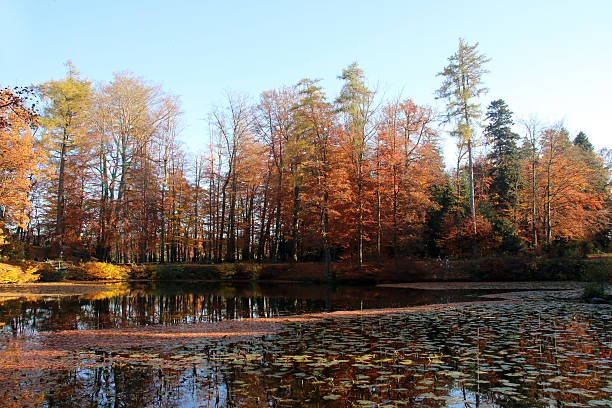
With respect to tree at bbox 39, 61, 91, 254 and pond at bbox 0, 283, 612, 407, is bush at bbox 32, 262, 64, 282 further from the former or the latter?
pond at bbox 0, 283, 612, 407

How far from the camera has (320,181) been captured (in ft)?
100

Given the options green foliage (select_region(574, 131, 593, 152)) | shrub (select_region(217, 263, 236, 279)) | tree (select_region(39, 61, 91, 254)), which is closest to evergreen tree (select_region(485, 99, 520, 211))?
green foliage (select_region(574, 131, 593, 152))

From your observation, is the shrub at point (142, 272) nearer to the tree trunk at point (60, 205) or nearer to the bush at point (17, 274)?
the tree trunk at point (60, 205)

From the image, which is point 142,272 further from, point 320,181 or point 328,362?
point 328,362

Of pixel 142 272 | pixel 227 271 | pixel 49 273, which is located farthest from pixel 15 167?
pixel 227 271

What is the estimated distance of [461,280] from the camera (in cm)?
2839

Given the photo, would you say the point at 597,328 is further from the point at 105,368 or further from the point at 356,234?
the point at 356,234

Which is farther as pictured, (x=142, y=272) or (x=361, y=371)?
(x=142, y=272)

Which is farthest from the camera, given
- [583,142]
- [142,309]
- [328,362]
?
[583,142]

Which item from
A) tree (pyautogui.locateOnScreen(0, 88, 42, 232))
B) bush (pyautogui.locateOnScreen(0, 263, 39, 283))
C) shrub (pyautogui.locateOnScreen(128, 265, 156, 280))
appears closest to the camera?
tree (pyautogui.locateOnScreen(0, 88, 42, 232))

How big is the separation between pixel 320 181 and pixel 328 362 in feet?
78.3

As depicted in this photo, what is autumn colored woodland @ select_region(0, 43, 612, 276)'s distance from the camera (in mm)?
31203

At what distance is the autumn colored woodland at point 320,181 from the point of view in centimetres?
3120

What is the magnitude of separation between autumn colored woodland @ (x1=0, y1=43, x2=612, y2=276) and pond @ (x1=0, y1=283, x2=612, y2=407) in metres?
18.8
